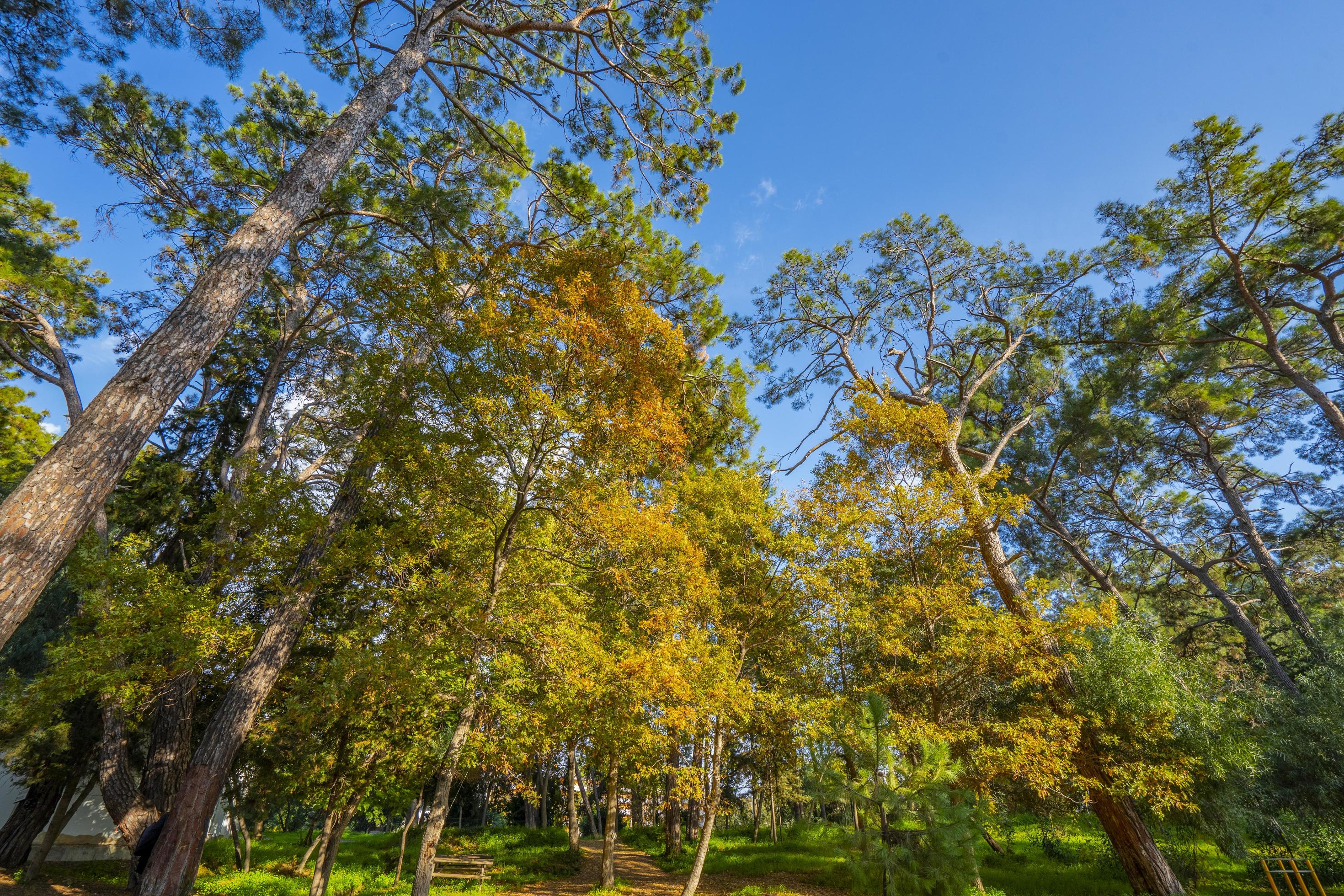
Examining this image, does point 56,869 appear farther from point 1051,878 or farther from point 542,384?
point 1051,878

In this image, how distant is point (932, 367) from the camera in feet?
45.8

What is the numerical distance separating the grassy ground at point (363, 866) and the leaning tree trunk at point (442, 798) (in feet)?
17.6

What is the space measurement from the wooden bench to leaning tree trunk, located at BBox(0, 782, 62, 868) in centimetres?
936

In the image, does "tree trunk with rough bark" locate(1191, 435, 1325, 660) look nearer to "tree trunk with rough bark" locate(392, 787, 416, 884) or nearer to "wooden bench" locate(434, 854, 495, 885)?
"wooden bench" locate(434, 854, 495, 885)

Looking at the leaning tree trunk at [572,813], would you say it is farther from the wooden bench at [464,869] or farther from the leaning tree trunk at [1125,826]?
the leaning tree trunk at [1125,826]

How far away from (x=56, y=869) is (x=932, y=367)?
88.9 ft

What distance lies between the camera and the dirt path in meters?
10.7

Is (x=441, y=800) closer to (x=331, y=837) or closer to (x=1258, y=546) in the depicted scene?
(x=331, y=837)

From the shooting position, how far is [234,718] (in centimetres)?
701

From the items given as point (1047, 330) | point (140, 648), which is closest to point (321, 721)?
point (140, 648)

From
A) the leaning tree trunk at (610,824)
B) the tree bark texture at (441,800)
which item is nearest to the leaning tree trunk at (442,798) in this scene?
the tree bark texture at (441,800)

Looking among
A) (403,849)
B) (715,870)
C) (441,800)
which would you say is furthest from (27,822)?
(715,870)

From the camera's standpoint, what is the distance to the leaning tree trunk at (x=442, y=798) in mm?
6707

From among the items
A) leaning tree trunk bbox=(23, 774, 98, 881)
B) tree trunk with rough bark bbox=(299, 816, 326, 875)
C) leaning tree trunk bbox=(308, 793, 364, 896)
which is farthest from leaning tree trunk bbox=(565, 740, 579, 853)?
leaning tree trunk bbox=(23, 774, 98, 881)
